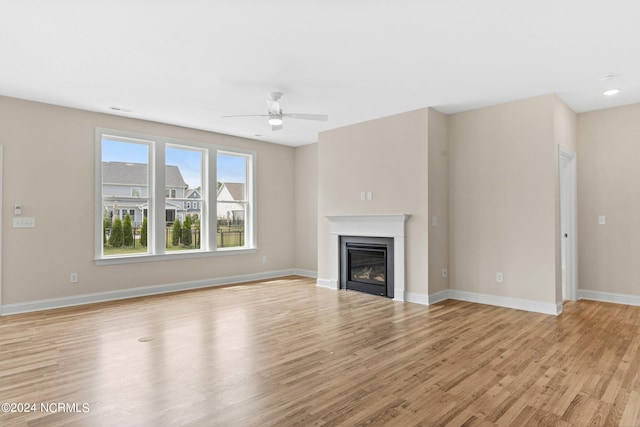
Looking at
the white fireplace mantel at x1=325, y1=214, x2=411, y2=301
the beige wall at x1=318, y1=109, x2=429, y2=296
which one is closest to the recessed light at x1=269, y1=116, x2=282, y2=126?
the beige wall at x1=318, y1=109, x2=429, y2=296

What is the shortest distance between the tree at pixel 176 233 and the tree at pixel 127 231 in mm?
658

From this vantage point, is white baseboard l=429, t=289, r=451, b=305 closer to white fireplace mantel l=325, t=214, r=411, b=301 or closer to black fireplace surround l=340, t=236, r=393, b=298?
white fireplace mantel l=325, t=214, r=411, b=301

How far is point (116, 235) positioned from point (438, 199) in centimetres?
481

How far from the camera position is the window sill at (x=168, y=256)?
5535 mm

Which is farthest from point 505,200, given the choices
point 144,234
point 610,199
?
point 144,234

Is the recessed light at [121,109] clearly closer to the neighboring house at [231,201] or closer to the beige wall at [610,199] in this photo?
the neighboring house at [231,201]

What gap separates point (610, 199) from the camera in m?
5.22

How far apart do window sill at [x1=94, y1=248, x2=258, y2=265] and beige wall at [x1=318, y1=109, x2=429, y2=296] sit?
160cm

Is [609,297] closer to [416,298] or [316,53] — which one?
[416,298]

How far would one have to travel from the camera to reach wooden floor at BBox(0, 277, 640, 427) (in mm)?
2289

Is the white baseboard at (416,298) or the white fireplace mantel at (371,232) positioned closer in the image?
the white baseboard at (416,298)

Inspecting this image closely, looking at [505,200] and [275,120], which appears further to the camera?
[505,200]

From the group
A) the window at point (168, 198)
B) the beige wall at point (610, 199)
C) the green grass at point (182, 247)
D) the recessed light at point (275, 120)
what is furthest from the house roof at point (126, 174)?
the beige wall at point (610, 199)

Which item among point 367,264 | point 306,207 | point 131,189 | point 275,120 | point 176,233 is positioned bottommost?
point 367,264
